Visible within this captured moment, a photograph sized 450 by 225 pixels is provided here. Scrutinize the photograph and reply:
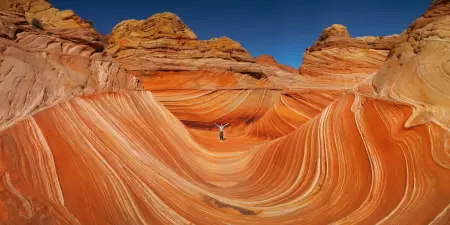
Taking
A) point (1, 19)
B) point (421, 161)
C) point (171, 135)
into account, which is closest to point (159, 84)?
point (171, 135)

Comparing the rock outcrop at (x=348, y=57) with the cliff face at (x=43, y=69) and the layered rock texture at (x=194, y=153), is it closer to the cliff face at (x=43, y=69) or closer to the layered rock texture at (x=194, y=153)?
the layered rock texture at (x=194, y=153)

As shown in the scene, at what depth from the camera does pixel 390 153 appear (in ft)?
15.1

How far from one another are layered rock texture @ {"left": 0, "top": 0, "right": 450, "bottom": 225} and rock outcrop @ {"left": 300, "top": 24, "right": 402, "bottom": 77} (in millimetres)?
10279

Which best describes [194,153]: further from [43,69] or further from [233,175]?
[43,69]

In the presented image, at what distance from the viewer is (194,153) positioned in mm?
7984

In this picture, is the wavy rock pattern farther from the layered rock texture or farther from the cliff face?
the cliff face

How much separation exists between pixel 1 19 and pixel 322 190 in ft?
21.5

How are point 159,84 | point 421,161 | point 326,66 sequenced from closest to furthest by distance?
point 421,161
point 159,84
point 326,66

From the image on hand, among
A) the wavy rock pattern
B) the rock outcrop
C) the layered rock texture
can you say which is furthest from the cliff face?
the rock outcrop

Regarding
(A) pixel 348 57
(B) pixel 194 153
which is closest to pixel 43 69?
(B) pixel 194 153

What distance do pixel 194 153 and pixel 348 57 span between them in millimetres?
14043

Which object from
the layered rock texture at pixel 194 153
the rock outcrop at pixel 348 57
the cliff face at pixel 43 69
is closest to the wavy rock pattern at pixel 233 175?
the layered rock texture at pixel 194 153

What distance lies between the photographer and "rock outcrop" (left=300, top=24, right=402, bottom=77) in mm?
17125

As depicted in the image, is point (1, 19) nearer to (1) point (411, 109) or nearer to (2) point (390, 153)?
(2) point (390, 153)
